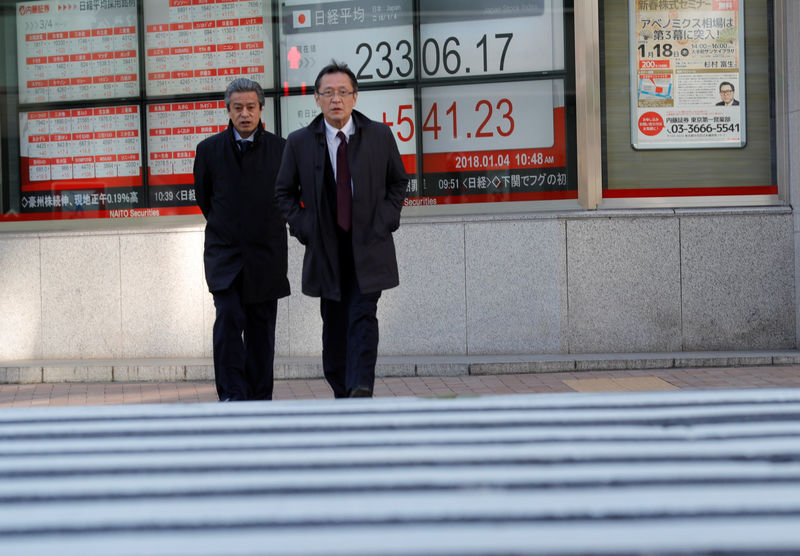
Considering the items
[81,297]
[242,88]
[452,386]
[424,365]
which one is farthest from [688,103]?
[81,297]

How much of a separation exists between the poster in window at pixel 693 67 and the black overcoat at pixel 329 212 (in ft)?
14.0

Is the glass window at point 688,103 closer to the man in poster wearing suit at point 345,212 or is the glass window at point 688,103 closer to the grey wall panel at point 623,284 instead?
the grey wall panel at point 623,284

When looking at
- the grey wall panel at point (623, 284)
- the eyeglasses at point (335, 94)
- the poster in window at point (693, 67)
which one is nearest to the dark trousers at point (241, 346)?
the eyeglasses at point (335, 94)

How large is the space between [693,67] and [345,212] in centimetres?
476

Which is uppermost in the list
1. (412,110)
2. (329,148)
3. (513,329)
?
(412,110)

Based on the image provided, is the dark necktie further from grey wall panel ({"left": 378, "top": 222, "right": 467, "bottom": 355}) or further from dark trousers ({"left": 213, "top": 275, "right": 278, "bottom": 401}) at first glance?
grey wall panel ({"left": 378, "top": 222, "right": 467, "bottom": 355})

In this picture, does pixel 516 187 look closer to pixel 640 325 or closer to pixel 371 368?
pixel 640 325

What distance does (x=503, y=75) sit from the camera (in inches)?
357

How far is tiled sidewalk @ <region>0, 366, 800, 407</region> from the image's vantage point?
7305 millimetres

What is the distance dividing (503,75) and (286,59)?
6.13ft

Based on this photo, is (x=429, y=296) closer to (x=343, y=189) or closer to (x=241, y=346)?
(x=241, y=346)

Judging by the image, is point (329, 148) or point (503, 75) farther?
point (503, 75)

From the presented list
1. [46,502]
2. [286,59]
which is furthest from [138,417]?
[286,59]

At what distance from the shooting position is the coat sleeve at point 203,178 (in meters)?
5.80
